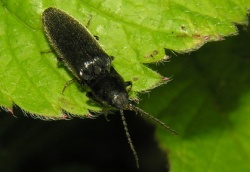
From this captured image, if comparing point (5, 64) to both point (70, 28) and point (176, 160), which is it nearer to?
point (70, 28)

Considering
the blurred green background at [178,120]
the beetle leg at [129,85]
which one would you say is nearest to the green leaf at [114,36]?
the beetle leg at [129,85]

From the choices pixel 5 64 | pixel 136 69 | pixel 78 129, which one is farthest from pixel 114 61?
pixel 78 129

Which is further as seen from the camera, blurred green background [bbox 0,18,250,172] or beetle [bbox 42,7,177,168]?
blurred green background [bbox 0,18,250,172]

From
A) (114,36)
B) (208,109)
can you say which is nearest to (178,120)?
(208,109)

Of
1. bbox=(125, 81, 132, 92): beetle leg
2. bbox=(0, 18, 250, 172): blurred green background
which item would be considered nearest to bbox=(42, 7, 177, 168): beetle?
bbox=(125, 81, 132, 92): beetle leg

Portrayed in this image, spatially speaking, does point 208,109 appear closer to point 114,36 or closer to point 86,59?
point 86,59

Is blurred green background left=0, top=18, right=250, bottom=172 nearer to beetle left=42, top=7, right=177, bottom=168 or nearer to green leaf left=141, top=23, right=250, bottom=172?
green leaf left=141, top=23, right=250, bottom=172
